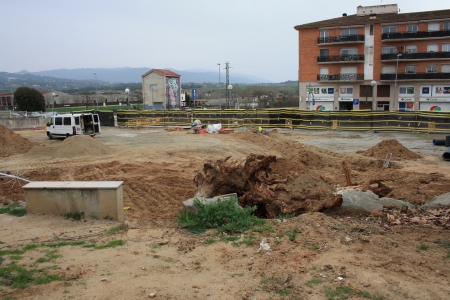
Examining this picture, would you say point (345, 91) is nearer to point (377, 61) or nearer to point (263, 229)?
point (377, 61)

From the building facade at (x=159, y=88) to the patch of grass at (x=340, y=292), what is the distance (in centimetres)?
6502

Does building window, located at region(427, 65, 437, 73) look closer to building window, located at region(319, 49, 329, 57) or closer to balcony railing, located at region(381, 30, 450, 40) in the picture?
balcony railing, located at region(381, 30, 450, 40)

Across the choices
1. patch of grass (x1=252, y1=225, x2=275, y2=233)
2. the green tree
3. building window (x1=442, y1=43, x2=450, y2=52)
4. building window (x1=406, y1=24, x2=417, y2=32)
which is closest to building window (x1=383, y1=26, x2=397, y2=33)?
building window (x1=406, y1=24, x2=417, y2=32)

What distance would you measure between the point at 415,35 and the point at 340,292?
5227cm

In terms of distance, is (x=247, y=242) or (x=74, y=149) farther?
(x=74, y=149)

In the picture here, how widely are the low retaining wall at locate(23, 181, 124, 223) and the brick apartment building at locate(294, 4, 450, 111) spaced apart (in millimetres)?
44781

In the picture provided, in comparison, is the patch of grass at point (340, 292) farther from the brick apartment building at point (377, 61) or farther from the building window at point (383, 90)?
the building window at point (383, 90)

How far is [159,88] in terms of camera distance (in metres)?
70.2

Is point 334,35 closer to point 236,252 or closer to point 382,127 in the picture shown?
point 382,127

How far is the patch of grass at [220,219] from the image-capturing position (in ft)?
26.2

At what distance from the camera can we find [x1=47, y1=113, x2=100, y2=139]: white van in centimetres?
2727

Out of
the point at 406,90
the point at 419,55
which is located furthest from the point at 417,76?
the point at 419,55

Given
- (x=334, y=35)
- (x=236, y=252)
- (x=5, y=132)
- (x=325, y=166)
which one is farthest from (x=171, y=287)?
(x=334, y=35)

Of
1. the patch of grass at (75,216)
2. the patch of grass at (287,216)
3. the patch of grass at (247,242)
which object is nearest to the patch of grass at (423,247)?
the patch of grass at (247,242)
